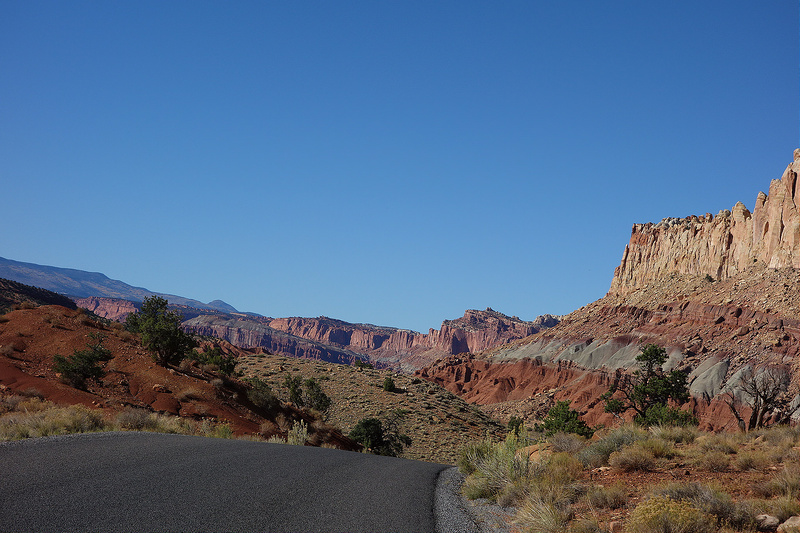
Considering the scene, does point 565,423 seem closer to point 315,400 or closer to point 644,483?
point 315,400

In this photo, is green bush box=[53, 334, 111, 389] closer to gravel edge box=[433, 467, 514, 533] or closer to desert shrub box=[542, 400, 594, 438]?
gravel edge box=[433, 467, 514, 533]

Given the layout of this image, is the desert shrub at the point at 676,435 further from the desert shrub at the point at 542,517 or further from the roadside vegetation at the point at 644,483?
the desert shrub at the point at 542,517

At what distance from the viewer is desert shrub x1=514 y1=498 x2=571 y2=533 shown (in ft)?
27.5

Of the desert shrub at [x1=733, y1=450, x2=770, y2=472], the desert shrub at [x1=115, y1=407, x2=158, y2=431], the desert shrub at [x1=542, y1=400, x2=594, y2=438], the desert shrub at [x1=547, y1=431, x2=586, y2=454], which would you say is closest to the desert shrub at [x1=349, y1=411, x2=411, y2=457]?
the desert shrub at [x1=542, y1=400, x2=594, y2=438]

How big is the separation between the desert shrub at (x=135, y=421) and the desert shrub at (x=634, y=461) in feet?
45.9

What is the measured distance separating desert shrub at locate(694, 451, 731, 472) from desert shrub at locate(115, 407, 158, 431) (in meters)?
15.9

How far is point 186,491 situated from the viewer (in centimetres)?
846

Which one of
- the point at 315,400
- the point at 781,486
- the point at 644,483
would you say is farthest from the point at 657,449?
the point at 315,400

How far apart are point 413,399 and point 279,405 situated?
2674 cm

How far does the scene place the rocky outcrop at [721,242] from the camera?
306 ft

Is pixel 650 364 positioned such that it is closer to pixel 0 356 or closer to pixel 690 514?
pixel 690 514

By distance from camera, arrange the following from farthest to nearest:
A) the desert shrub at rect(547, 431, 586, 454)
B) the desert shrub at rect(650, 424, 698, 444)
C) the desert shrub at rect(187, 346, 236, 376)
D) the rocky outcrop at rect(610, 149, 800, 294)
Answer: the rocky outcrop at rect(610, 149, 800, 294), the desert shrub at rect(187, 346, 236, 376), the desert shrub at rect(650, 424, 698, 444), the desert shrub at rect(547, 431, 586, 454)

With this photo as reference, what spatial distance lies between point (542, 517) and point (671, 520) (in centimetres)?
193

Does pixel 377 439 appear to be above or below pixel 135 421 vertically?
below
